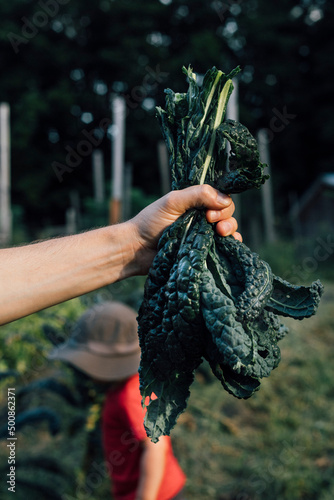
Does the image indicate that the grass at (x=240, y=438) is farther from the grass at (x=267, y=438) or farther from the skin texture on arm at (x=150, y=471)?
the skin texture on arm at (x=150, y=471)

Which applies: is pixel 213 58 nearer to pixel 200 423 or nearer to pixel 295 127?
pixel 295 127

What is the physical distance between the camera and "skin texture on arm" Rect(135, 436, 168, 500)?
235 cm

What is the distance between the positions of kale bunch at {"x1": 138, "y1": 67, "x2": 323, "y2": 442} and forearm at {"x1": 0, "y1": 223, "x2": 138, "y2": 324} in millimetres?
431

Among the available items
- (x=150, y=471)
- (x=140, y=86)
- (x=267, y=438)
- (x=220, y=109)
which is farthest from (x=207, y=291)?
(x=140, y=86)

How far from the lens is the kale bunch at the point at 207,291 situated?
117cm

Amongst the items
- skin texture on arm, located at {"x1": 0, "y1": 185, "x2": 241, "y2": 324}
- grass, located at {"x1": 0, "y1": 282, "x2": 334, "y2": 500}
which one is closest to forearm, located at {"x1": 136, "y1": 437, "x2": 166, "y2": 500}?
skin texture on arm, located at {"x1": 0, "y1": 185, "x2": 241, "y2": 324}

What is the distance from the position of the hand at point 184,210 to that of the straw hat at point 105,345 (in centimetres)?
132

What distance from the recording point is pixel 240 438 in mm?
4562

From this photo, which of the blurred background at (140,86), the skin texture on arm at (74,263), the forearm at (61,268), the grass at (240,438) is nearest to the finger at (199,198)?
the skin texture on arm at (74,263)

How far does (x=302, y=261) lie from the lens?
1106 cm

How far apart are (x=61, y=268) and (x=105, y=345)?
1.36m

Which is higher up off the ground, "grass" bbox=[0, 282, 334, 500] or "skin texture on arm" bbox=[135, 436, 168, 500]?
"skin texture on arm" bbox=[135, 436, 168, 500]

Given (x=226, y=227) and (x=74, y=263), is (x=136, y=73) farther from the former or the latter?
(x=226, y=227)

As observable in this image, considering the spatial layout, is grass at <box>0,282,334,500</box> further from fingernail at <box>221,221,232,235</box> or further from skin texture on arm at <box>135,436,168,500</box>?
fingernail at <box>221,221,232,235</box>
